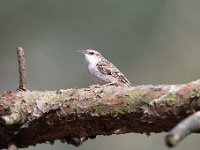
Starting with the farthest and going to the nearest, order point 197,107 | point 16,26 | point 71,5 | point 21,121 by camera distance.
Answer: point 71,5
point 16,26
point 21,121
point 197,107

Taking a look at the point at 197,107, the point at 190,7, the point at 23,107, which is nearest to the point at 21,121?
the point at 23,107

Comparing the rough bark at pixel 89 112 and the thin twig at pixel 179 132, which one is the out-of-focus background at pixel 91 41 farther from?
the thin twig at pixel 179 132

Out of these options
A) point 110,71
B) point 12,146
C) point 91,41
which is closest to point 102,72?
point 110,71

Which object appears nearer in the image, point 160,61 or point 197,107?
point 197,107

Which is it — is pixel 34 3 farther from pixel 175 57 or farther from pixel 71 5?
pixel 175 57

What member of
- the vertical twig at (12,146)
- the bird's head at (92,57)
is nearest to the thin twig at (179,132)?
the vertical twig at (12,146)

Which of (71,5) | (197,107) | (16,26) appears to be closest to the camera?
(197,107)

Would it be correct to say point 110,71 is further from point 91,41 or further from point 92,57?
point 91,41
